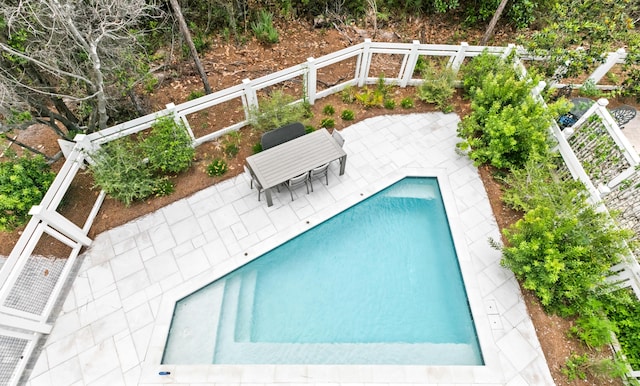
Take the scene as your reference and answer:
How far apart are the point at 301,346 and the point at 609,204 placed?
6207 millimetres

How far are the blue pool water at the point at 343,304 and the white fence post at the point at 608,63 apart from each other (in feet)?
20.5

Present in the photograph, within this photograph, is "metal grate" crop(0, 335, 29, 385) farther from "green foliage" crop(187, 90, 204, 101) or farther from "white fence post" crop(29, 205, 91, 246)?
"green foliage" crop(187, 90, 204, 101)

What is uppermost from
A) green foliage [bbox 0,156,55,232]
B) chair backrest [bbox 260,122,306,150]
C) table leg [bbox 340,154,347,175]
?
chair backrest [bbox 260,122,306,150]

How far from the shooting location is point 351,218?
6617mm

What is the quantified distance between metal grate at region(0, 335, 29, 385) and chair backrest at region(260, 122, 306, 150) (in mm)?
5180

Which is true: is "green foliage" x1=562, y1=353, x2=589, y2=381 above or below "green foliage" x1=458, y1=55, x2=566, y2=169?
below

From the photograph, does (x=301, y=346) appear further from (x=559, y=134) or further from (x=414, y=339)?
(x=559, y=134)

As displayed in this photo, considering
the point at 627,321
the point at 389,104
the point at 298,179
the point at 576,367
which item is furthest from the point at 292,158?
the point at 627,321

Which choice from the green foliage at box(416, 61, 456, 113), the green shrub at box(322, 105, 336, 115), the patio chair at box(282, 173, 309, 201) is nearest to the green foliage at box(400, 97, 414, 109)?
the green foliage at box(416, 61, 456, 113)

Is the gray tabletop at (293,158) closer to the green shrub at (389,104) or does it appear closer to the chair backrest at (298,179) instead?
the chair backrest at (298,179)

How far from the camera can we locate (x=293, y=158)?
6438 mm

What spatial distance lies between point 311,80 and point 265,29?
3311 mm

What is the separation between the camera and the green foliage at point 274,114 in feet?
23.8

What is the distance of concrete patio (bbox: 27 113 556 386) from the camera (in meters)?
4.76
